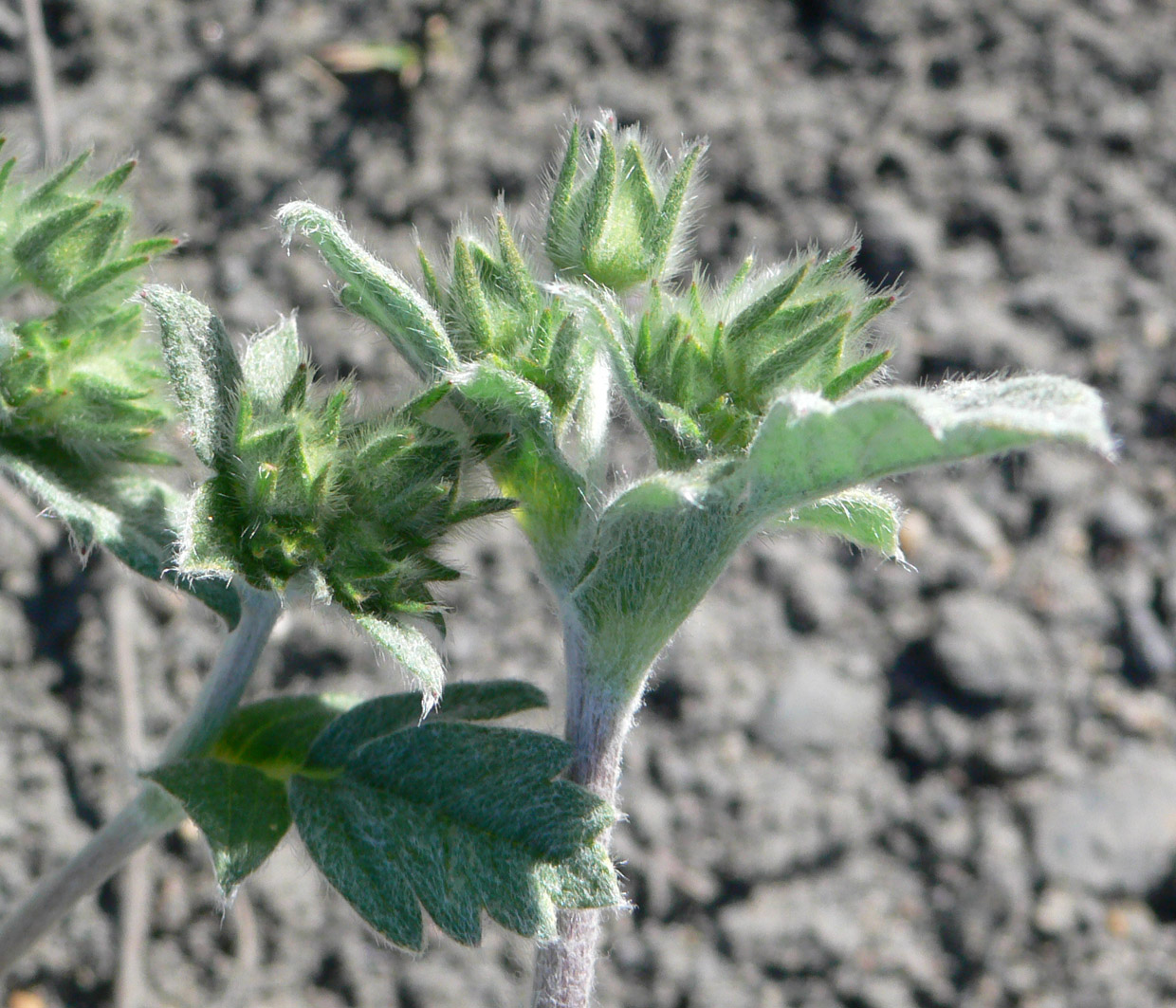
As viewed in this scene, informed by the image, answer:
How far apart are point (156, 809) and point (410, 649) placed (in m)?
0.68

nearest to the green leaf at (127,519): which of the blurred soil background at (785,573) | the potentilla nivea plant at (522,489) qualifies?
the potentilla nivea plant at (522,489)

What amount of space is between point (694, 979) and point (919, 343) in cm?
200

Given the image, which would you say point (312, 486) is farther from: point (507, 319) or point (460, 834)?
point (460, 834)

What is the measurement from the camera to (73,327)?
1940 mm

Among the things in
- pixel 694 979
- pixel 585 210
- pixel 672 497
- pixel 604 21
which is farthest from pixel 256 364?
pixel 604 21

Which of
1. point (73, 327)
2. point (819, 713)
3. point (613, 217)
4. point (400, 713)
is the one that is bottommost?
point (400, 713)

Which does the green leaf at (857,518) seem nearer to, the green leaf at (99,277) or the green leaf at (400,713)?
the green leaf at (400,713)

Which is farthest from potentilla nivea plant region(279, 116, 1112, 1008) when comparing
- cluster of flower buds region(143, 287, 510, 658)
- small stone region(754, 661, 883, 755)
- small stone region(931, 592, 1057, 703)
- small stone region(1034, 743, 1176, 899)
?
small stone region(1034, 743, 1176, 899)

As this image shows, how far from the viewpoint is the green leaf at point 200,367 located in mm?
1588

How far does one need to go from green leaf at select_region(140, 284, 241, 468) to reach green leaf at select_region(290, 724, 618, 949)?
0.52 metres

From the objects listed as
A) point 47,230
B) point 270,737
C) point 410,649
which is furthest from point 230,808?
point 47,230

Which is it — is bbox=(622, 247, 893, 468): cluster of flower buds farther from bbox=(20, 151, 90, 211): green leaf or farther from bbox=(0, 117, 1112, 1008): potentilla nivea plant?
bbox=(20, 151, 90, 211): green leaf

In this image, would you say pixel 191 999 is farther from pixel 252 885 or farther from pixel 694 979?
pixel 694 979

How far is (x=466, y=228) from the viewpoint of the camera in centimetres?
174
